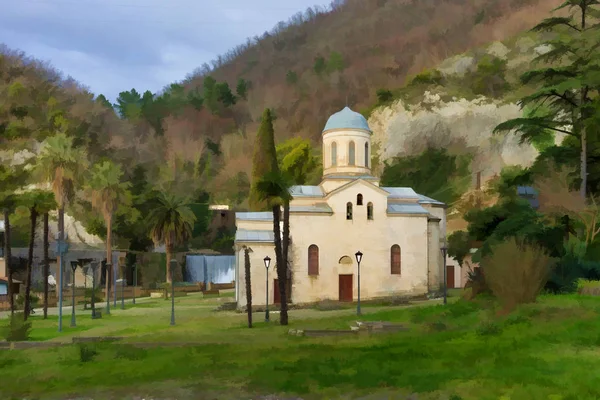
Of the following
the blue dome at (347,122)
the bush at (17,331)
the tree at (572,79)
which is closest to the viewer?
the bush at (17,331)

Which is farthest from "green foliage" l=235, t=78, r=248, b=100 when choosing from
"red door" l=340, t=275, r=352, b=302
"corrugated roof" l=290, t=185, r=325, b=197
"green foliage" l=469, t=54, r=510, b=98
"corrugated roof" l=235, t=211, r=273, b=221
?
"red door" l=340, t=275, r=352, b=302

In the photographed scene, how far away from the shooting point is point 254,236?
32062 millimetres

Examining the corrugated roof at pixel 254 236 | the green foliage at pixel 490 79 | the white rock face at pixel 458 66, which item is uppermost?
the white rock face at pixel 458 66

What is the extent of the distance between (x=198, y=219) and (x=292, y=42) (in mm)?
84745

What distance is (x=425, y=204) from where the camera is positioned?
3738cm

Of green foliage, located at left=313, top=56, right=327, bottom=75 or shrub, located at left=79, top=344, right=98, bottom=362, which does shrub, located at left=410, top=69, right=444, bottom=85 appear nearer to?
green foliage, located at left=313, top=56, right=327, bottom=75

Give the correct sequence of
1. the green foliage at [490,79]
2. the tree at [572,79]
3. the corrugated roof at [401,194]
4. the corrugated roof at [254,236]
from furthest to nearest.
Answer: the green foliage at [490,79] → the corrugated roof at [401,194] → the corrugated roof at [254,236] → the tree at [572,79]

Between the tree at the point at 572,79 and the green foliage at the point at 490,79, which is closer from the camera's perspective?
the tree at the point at 572,79

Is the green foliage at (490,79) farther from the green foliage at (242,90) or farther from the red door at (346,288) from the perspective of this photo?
the green foliage at (242,90)

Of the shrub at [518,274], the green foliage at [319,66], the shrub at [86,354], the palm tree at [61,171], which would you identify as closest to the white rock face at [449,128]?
the palm tree at [61,171]

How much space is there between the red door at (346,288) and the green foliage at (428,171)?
28.5 m

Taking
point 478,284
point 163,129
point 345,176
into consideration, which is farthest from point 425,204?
point 163,129

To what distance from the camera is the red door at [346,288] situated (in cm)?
3294

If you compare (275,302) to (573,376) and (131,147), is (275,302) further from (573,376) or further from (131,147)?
(131,147)
